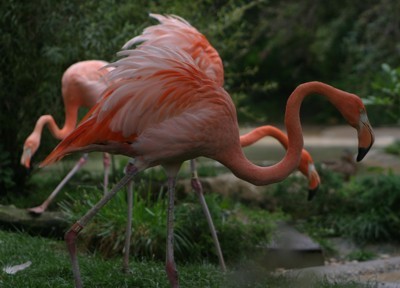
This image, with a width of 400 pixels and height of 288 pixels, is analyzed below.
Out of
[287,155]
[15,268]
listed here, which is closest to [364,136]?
[287,155]

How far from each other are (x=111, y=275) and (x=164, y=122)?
1154mm

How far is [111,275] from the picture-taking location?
4.16 m

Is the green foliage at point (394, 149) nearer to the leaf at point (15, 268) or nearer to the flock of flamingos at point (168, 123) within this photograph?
the flock of flamingos at point (168, 123)

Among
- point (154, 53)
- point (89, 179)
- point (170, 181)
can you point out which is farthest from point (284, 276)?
point (89, 179)

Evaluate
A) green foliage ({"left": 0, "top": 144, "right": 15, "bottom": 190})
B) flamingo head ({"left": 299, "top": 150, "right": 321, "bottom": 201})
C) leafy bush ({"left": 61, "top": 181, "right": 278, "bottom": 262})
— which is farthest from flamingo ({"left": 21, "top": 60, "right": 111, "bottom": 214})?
flamingo head ({"left": 299, "top": 150, "right": 321, "bottom": 201})

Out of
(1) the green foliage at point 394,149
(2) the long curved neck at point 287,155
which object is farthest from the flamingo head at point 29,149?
(1) the green foliage at point 394,149

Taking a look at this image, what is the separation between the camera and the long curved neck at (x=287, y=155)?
149 inches

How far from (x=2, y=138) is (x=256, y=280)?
3.59 m

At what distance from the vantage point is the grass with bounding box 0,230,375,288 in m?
4.01

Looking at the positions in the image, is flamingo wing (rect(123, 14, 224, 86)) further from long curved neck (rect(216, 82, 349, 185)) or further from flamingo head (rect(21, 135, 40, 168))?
flamingo head (rect(21, 135, 40, 168))

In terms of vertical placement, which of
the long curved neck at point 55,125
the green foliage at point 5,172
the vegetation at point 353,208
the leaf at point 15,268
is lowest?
the vegetation at point 353,208

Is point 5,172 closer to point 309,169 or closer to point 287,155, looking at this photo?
point 309,169

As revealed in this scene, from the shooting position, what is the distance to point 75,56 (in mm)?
6742

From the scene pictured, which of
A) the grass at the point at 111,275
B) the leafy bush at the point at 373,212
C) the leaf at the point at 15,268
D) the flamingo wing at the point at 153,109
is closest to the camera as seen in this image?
the flamingo wing at the point at 153,109
